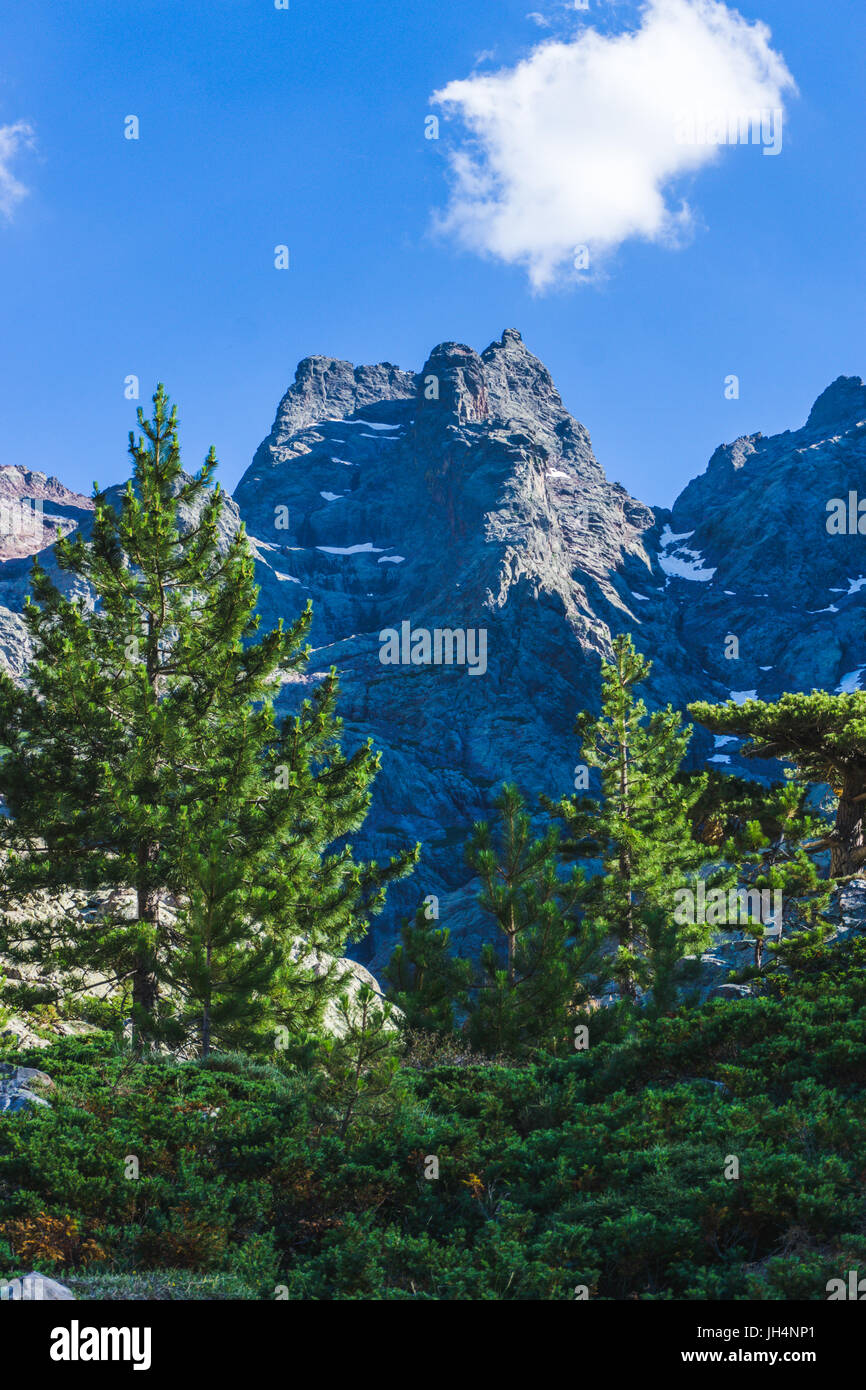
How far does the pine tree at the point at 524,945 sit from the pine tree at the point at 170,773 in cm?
305

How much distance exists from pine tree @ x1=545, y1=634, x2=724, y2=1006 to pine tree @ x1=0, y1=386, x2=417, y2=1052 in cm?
1061

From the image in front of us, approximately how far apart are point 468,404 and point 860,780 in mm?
180182

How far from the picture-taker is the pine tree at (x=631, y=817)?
94.1ft

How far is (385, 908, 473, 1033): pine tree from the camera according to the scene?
18.0 metres

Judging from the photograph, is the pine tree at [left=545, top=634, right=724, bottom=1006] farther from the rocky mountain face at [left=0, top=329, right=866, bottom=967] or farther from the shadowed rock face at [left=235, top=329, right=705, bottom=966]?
the rocky mountain face at [left=0, top=329, right=866, bottom=967]

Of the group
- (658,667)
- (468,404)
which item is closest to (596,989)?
(658,667)

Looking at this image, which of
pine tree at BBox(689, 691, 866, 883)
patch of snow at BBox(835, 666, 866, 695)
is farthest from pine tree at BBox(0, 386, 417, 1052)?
patch of snow at BBox(835, 666, 866, 695)

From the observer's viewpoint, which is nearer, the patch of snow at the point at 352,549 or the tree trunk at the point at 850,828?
the tree trunk at the point at 850,828

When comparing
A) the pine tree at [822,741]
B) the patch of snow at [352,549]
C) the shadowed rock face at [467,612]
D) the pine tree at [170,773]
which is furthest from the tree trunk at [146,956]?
the patch of snow at [352,549]

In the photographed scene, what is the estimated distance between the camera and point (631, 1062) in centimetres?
1210

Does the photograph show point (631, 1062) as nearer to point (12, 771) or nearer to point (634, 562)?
point (12, 771)

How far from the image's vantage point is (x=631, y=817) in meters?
29.8

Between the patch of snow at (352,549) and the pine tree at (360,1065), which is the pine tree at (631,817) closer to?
the pine tree at (360,1065)

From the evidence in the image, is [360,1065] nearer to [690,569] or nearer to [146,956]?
[146,956]
